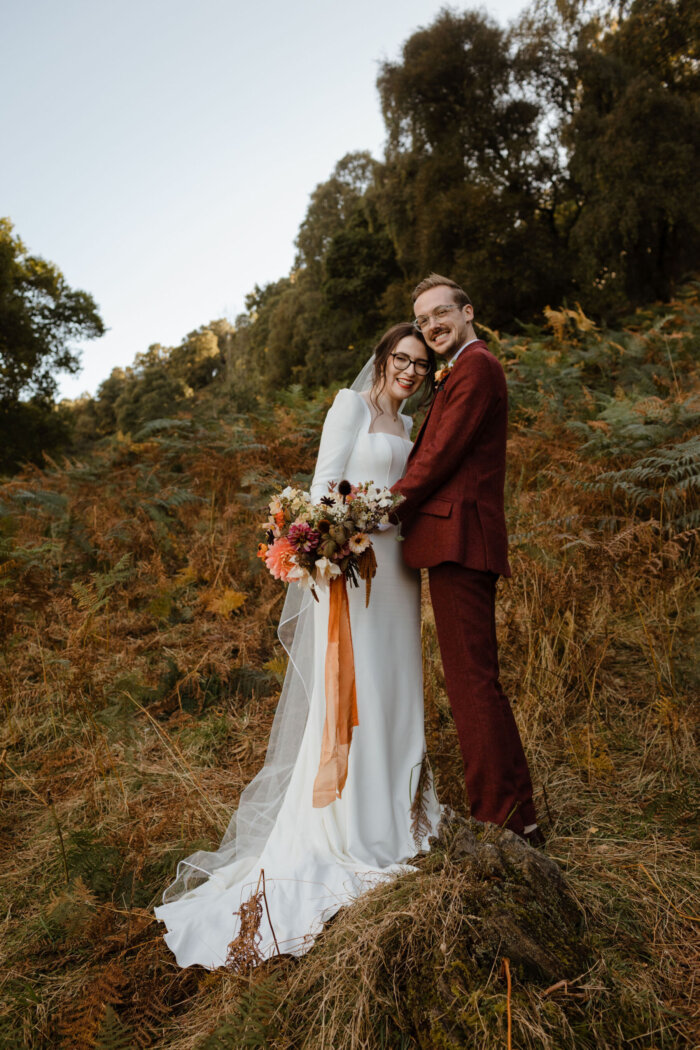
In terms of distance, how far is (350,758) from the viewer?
9.77 feet

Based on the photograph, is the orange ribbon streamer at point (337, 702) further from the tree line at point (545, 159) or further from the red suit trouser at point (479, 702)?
the tree line at point (545, 159)

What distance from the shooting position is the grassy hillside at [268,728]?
6.55 feet

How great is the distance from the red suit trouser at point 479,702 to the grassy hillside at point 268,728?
15.3 inches

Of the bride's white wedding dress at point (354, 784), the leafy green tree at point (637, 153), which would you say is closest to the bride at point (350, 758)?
the bride's white wedding dress at point (354, 784)

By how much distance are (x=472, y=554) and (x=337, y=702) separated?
2.84 feet

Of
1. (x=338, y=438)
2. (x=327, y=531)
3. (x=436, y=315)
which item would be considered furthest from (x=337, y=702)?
(x=436, y=315)

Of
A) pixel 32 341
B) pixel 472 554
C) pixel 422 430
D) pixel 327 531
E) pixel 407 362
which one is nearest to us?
pixel 327 531

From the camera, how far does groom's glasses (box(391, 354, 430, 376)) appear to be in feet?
10.7

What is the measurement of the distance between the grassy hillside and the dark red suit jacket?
3.33ft

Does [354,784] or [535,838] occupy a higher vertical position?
[354,784]

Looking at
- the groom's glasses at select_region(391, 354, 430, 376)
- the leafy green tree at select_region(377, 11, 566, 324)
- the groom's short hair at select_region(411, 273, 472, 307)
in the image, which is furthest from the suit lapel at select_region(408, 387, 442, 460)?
the leafy green tree at select_region(377, 11, 566, 324)

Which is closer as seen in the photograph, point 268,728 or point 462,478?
point 462,478

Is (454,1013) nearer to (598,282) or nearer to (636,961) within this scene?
(636,961)

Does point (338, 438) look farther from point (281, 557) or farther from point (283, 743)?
point (283, 743)
